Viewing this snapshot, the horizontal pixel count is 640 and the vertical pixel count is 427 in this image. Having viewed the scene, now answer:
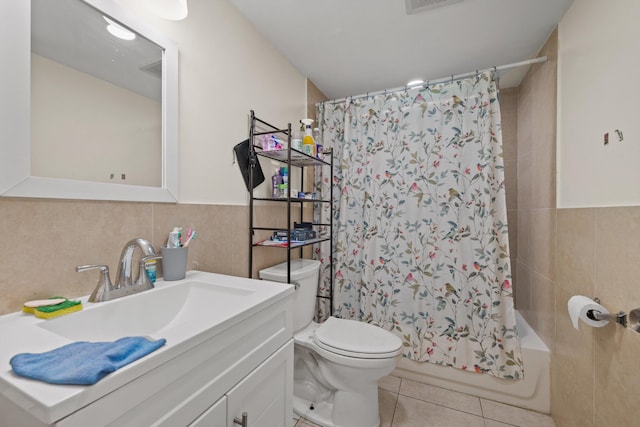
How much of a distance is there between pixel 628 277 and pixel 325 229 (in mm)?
1620

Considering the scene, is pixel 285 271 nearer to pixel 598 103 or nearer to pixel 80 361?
pixel 80 361

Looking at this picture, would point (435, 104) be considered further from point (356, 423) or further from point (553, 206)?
point (356, 423)

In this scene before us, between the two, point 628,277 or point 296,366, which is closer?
point 628,277

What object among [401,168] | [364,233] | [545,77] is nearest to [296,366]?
[364,233]

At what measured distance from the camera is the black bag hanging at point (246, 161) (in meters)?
1.45

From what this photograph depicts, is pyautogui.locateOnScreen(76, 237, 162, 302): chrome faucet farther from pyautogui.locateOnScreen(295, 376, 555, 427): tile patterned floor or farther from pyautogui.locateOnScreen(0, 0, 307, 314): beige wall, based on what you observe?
pyautogui.locateOnScreen(295, 376, 555, 427): tile patterned floor

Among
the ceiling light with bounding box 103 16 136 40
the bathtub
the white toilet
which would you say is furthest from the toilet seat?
the ceiling light with bounding box 103 16 136 40

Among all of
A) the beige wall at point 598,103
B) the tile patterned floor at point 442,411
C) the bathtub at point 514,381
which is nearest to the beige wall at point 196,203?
the tile patterned floor at point 442,411

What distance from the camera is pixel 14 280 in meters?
0.70

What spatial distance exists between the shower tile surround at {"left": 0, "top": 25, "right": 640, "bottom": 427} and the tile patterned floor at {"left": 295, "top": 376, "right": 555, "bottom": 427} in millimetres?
37

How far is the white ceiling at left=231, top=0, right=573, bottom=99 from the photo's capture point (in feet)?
4.62

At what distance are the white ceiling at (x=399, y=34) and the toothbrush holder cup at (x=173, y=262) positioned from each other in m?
1.28

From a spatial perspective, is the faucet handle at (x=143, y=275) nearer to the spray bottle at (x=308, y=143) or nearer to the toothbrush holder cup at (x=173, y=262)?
the toothbrush holder cup at (x=173, y=262)

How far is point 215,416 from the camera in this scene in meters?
0.70
